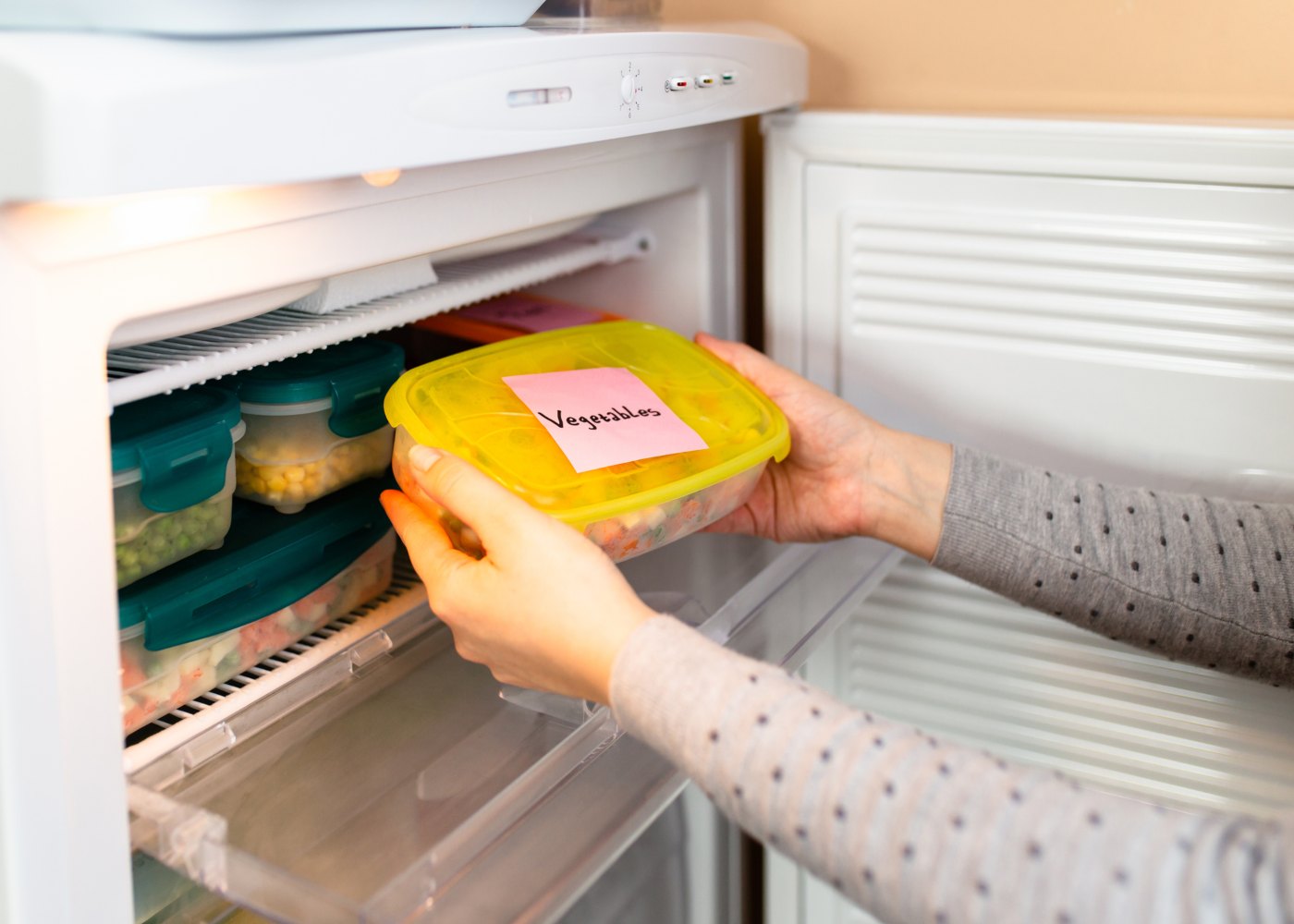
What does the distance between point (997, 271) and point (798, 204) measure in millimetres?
181

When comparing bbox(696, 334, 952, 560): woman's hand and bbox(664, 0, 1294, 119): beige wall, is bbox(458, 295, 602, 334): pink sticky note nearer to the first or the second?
bbox(696, 334, 952, 560): woman's hand

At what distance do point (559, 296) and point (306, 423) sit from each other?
37 centimetres

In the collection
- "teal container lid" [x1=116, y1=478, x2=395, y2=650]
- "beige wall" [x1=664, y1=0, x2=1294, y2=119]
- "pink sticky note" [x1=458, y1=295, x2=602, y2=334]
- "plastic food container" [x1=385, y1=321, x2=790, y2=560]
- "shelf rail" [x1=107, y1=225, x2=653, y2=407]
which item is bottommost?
"teal container lid" [x1=116, y1=478, x2=395, y2=650]

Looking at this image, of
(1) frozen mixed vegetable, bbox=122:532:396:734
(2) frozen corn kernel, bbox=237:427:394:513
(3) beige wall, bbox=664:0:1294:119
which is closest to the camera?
(1) frozen mixed vegetable, bbox=122:532:396:734

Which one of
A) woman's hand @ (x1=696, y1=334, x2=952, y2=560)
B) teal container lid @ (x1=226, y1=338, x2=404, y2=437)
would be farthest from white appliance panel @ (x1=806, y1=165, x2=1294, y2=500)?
teal container lid @ (x1=226, y1=338, x2=404, y2=437)

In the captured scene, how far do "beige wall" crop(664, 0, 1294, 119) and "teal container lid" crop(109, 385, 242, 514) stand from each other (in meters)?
0.68

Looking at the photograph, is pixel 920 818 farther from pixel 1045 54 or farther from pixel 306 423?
pixel 1045 54

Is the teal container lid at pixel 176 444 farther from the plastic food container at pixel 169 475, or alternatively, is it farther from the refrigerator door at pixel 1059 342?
the refrigerator door at pixel 1059 342

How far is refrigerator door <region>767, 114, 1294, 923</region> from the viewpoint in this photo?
0.88m

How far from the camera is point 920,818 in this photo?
546 mm

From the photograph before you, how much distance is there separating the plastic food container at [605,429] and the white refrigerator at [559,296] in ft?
0.21

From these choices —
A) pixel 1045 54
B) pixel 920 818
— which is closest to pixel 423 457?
pixel 920 818

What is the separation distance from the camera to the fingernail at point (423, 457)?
67 cm

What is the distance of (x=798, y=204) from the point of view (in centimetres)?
102
